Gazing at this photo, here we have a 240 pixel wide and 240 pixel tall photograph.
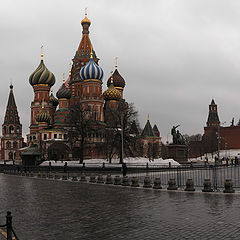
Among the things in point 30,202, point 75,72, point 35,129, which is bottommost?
point 30,202

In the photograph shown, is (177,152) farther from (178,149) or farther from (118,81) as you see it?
(118,81)

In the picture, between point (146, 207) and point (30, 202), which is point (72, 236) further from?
point (30, 202)

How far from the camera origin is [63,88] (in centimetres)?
7975

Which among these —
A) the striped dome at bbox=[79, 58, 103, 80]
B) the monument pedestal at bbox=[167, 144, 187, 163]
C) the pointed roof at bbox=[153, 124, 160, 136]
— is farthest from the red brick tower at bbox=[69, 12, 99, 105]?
the pointed roof at bbox=[153, 124, 160, 136]

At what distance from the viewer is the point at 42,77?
81750 millimetres

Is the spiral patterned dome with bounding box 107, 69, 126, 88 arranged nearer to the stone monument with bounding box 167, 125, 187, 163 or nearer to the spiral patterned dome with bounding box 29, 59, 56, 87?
the spiral patterned dome with bounding box 29, 59, 56, 87

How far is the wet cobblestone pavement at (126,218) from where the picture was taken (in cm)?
818

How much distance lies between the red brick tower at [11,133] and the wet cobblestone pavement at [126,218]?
91750 mm

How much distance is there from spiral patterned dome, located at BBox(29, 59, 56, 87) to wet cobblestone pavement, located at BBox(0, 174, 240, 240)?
69.3m

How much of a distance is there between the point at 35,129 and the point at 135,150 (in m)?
33.5

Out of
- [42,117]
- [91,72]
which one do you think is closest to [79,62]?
[91,72]

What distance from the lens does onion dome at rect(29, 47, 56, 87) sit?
81.9 meters

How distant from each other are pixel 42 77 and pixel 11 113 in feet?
91.5

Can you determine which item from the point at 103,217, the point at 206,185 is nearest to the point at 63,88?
the point at 206,185
